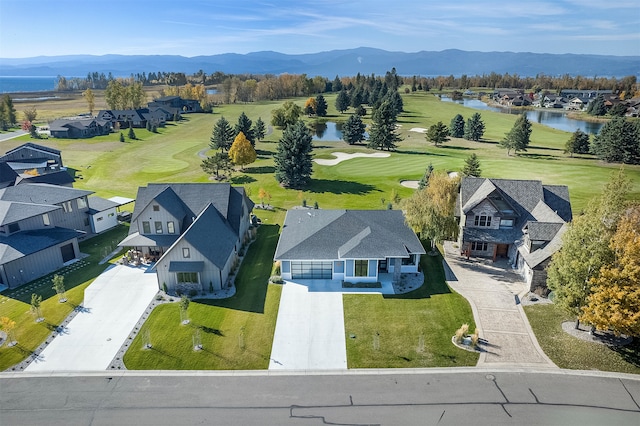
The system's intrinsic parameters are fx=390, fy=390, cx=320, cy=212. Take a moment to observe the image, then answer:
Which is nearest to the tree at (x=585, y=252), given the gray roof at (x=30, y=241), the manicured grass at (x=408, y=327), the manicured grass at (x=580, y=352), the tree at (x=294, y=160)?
the manicured grass at (x=580, y=352)

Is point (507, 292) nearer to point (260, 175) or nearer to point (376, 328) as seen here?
point (376, 328)

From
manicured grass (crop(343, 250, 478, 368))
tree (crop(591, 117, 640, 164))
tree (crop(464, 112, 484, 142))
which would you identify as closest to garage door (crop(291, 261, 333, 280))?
manicured grass (crop(343, 250, 478, 368))

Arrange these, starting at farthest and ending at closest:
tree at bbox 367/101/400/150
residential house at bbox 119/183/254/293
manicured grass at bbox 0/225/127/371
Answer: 1. tree at bbox 367/101/400/150
2. residential house at bbox 119/183/254/293
3. manicured grass at bbox 0/225/127/371

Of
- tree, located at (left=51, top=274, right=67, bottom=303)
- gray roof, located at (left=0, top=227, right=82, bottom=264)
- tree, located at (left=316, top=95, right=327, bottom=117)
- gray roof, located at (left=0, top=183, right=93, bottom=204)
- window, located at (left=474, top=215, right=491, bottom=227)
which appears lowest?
tree, located at (left=51, top=274, right=67, bottom=303)

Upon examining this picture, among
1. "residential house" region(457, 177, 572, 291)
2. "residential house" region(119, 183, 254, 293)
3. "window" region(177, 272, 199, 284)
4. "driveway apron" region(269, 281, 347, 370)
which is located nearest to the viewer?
"driveway apron" region(269, 281, 347, 370)

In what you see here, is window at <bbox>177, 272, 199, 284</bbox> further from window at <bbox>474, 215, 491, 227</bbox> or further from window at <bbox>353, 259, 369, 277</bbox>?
window at <bbox>474, 215, 491, 227</bbox>

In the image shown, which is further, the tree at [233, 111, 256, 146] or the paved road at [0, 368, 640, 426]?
the tree at [233, 111, 256, 146]

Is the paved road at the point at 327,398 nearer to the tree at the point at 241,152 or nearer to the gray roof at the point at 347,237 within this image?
the gray roof at the point at 347,237
